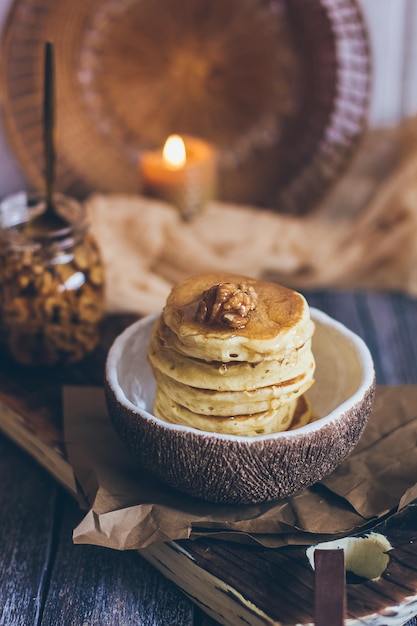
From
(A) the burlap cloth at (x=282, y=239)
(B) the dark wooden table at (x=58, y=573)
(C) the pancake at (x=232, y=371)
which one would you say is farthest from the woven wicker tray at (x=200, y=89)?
(C) the pancake at (x=232, y=371)

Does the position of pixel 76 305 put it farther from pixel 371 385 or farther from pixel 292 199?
pixel 292 199

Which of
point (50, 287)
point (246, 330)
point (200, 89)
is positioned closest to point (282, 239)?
point (200, 89)

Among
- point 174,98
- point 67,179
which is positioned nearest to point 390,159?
point 174,98

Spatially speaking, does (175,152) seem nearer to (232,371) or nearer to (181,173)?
(181,173)

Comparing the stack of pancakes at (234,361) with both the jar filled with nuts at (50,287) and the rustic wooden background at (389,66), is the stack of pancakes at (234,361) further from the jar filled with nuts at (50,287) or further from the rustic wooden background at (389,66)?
the rustic wooden background at (389,66)

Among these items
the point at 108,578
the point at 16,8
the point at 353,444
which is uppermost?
the point at 16,8

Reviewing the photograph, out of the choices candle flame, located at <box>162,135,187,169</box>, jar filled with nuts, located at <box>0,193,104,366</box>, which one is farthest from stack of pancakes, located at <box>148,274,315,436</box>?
candle flame, located at <box>162,135,187,169</box>
